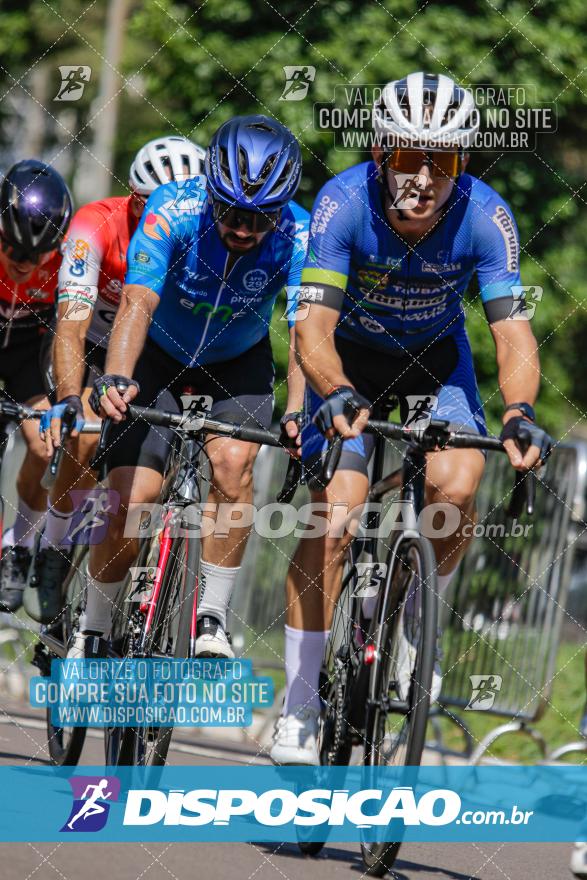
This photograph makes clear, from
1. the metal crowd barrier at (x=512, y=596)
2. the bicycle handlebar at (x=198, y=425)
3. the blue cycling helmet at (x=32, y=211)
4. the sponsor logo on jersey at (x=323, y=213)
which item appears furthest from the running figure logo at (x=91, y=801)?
the metal crowd barrier at (x=512, y=596)

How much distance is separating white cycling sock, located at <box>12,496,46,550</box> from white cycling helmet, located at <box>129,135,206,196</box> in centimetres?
165

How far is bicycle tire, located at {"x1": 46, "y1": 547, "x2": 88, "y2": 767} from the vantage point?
6066 millimetres

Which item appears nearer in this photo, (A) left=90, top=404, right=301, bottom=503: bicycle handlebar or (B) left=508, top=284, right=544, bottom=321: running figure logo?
(A) left=90, top=404, right=301, bottom=503: bicycle handlebar

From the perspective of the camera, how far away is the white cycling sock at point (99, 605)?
5.83 metres

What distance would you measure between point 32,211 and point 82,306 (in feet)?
1.92

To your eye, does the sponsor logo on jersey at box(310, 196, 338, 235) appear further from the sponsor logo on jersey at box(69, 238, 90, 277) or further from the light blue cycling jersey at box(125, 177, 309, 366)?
the sponsor logo on jersey at box(69, 238, 90, 277)

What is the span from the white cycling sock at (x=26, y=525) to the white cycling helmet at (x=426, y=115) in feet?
9.37

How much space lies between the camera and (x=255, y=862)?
4.71 metres

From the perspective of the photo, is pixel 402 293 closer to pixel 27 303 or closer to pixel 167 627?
pixel 167 627

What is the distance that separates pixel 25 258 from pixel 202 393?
1.44 metres

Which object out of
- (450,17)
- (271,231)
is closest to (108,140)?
(450,17)

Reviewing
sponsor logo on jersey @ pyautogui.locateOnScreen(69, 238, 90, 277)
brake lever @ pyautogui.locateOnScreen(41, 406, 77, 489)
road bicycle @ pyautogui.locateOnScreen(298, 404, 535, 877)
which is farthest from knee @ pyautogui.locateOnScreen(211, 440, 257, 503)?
sponsor logo on jersey @ pyautogui.locateOnScreen(69, 238, 90, 277)

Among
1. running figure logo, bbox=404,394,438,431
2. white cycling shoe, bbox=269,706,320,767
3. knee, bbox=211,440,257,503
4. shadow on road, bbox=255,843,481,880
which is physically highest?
running figure logo, bbox=404,394,438,431

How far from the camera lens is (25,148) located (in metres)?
31.4
